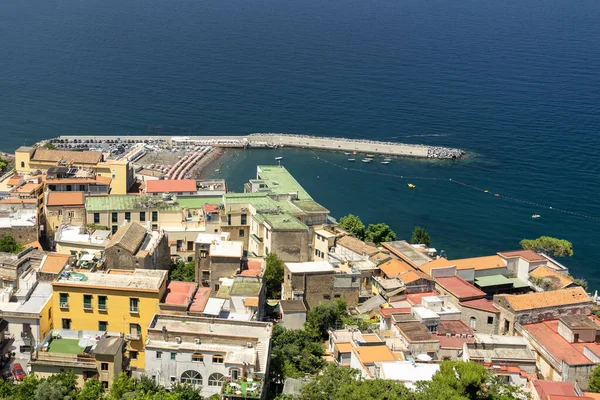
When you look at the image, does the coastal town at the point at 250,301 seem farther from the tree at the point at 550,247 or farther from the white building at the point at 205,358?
the tree at the point at 550,247

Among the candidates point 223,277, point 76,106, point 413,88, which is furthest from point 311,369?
point 413,88

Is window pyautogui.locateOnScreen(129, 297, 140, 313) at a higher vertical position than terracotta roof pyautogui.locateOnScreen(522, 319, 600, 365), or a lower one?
higher

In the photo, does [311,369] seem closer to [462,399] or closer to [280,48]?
[462,399]

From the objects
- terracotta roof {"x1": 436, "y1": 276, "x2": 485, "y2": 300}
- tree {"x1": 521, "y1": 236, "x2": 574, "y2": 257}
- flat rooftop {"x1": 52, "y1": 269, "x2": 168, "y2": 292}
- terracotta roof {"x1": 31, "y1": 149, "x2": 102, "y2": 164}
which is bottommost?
tree {"x1": 521, "y1": 236, "x2": 574, "y2": 257}

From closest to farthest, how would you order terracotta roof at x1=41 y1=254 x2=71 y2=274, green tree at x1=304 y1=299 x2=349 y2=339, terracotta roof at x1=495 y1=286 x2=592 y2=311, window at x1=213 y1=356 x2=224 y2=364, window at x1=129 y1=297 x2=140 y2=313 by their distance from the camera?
window at x1=213 y1=356 x2=224 y2=364 → window at x1=129 y1=297 x2=140 y2=313 → terracotta roof at x1=41 y1=254 x2=71 y2=274 → green tree at x1=304 y1=299 x2=349 y2=339 → terracotta roof at x1=495 y1=286 x2=592 y2=311

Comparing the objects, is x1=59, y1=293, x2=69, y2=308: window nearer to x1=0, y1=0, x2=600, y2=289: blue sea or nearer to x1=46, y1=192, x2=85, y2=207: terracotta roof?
x1=46, y1=192, x2=85, y2=207: terracotta roof

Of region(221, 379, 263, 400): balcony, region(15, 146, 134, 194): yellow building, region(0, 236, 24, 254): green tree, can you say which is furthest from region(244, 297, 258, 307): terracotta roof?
region(15, 146, 134, 194): yellow building

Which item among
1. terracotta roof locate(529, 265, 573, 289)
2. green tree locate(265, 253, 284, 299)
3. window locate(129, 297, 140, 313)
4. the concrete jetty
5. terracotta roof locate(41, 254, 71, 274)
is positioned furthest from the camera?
the concrete jetty
